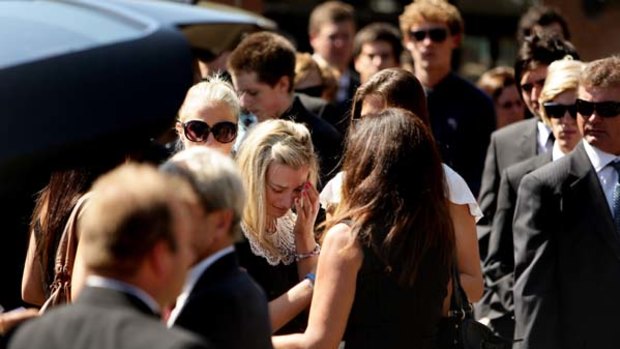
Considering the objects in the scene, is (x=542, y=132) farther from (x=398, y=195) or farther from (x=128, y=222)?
(x=128, y=222)

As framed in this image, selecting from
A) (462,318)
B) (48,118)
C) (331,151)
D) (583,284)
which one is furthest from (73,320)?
(331,151)

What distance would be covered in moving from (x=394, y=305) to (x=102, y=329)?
73.8 inches

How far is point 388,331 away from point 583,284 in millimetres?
2141

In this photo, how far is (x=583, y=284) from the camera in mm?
7055

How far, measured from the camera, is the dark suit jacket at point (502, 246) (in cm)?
813

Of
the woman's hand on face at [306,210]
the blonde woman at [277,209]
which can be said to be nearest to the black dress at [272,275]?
the blonde woman at [277,209]

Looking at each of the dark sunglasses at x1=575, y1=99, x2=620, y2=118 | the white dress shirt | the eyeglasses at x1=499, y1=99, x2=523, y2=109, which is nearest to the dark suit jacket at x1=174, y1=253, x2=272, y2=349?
the white dress shirt

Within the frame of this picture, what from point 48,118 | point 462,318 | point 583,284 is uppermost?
point 48,118

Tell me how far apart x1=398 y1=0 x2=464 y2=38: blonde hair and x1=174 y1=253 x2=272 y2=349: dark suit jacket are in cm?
580

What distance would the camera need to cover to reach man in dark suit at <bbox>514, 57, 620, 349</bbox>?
7.02 m

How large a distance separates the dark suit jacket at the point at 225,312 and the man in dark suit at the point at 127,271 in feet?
1.14

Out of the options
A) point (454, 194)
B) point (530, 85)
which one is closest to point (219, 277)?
point (454, 194)

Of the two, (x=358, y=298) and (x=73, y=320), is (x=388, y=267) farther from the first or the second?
(x=73, y=320)

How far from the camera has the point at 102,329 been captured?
11.4ft
